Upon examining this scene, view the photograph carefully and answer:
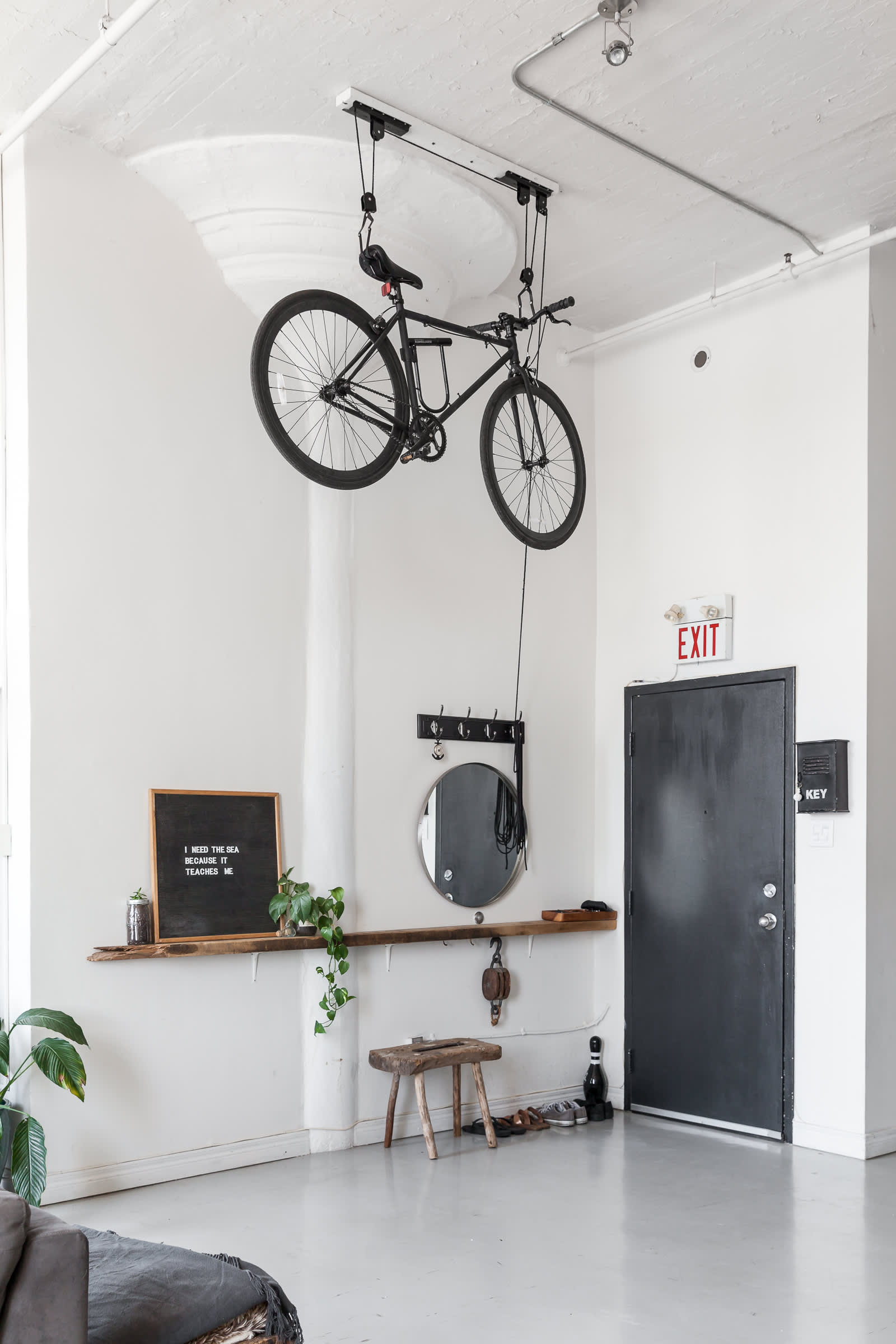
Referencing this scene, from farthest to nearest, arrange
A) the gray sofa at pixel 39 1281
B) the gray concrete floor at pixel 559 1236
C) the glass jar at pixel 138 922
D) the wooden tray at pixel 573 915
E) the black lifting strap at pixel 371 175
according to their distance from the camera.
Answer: the wooden tray at pixel 573 915
the glass jar at pixel 138 922
the black lifting strap at pixel 371 175
the gray concrete floor at pixel 559 1236
the gray sofa at pixel 39 1281

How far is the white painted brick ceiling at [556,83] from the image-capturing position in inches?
161

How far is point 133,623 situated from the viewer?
4.92 metres

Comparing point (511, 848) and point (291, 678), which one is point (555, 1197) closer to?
point (511, 848)

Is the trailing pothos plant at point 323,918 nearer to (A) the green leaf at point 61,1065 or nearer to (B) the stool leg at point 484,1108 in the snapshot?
(B) the stool leg at point 484,1108

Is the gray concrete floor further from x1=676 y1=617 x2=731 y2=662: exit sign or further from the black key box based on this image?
x1=676 y1=617 x2=731 y2=662: exit sign

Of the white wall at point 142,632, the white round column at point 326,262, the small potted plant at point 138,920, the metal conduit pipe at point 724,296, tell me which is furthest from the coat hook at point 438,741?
the metal conduit pipe at point 724,296

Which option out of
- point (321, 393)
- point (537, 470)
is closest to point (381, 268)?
A: point (321, 393)

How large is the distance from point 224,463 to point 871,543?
2882 mm

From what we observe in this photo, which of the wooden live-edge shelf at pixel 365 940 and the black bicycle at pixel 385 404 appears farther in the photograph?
the wooden live-edge shelf at pixel 365 940

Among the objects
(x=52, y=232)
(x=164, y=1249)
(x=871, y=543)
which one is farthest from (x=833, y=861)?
(x=52, y=232)

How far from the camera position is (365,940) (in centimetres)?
544

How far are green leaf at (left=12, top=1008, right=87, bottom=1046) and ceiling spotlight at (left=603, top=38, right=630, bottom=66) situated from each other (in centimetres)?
381

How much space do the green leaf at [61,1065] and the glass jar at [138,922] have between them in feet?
1.73

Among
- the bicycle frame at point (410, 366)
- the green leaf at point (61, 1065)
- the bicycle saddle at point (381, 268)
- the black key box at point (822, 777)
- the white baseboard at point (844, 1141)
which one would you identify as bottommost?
the white baseboard at point (844, 1141)
